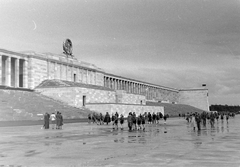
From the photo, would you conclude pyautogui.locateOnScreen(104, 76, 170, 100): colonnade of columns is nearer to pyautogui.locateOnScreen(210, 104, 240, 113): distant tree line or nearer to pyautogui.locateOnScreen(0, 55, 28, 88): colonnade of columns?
pyautogui.locateOnScreen(0, 55, 28, 88): colonnade of columns

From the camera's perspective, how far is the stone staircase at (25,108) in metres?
31.1

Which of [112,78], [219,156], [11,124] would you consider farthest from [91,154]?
[112,78]

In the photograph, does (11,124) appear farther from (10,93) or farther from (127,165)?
(127,165)

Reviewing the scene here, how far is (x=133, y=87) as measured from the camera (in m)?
98.7

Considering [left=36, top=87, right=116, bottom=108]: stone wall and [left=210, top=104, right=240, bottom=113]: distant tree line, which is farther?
[left=210, top=104, right=240, bottom=113]: distant tree line

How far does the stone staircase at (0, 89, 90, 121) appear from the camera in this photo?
3111cm

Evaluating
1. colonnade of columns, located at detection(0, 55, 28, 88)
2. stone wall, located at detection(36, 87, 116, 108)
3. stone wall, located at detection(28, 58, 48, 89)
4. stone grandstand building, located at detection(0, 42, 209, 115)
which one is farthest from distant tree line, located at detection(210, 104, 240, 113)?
colonnade of columns, located at detection(0, 55, 28, 88)

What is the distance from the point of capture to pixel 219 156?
9.38 m

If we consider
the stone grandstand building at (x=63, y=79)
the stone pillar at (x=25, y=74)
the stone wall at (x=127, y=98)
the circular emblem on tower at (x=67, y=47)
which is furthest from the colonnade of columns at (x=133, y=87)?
the stone pillar at (x=25, y=74)

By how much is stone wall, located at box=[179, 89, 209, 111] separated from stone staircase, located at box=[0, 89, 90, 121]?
8314 centimetres

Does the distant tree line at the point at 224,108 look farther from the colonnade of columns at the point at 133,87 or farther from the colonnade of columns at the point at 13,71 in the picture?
the colonnade of columns at the point at 13,71

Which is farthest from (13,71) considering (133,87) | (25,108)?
(133,87)

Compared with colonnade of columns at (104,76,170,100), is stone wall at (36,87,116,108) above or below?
below

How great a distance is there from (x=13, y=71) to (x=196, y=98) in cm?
8277
